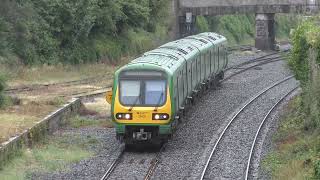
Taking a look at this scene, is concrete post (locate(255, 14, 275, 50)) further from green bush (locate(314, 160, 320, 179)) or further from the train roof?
green bush (locate(314, 160, 320, 179))

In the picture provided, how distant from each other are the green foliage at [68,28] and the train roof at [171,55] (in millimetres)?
12104

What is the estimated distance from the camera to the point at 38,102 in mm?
27688

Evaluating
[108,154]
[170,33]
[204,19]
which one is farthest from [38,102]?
[204,19]

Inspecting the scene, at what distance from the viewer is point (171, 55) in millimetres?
23688

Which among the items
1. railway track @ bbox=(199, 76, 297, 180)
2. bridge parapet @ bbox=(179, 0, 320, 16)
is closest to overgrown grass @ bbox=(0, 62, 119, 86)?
railway track @ bbox=(199, 76, 297, 180)

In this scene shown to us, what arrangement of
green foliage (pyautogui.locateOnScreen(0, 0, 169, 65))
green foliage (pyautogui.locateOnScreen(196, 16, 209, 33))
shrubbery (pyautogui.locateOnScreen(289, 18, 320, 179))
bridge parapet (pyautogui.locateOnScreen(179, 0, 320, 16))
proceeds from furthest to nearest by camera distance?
green foliage (pyautogui.locateOnScreen(196, 16, 209, 33))
bridge parapet (pyautogui.locateOnScreen(179, 0, 320, 16))
green foliage (pyautogui.locateOnScreen(0, 0, 169, 65))
shrubbery (pyautogui.locateOnScreen(289, 18, 320, 179))

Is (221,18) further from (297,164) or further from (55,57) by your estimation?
(297,164)

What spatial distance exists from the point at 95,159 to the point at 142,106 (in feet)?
7.01

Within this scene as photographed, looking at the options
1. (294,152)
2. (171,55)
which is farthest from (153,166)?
(171,55)

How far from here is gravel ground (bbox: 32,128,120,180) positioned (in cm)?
1801

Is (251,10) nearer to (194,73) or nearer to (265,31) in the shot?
(265,31)

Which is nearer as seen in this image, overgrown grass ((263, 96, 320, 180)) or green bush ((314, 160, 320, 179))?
green bush ((314, 160, 320, 179))

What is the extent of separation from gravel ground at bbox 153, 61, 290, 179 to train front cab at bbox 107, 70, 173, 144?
2.90ft

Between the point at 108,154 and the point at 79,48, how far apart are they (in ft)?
81.0
